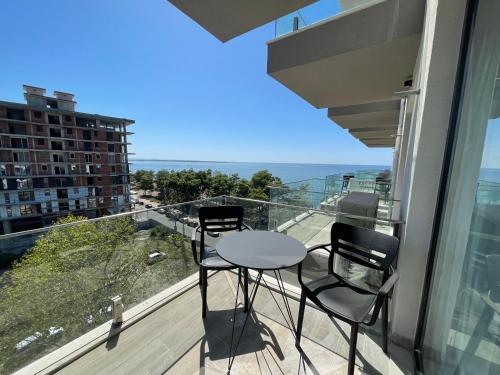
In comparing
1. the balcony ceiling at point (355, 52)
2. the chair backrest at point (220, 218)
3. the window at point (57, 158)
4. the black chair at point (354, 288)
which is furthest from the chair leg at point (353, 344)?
the window at point (57, 158)

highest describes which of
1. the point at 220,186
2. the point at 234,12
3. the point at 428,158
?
the point at 234,12

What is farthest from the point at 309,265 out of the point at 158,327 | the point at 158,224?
the point at 158,224

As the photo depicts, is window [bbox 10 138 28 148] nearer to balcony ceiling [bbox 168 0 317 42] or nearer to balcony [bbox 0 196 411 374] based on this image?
balcony [bbox 0 196 411 374]

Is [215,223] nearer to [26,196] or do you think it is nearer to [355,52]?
[355,52]

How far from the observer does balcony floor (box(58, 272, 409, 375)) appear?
63.1 inches

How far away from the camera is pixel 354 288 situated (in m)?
Result: 1.68

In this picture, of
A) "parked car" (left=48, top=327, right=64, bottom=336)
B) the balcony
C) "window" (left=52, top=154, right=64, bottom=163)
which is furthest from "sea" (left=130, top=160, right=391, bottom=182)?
"window" (left=52, top=154, right=64, bottom=163)

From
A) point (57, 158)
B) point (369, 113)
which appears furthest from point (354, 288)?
point (57, 158)

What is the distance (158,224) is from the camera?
9.77 feet

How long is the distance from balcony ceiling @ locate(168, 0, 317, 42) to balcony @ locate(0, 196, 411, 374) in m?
2.50

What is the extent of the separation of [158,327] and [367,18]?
15.3ft

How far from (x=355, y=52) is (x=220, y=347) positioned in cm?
409

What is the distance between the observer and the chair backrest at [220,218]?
237 centimetres

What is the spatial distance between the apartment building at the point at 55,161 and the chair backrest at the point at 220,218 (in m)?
40.4
